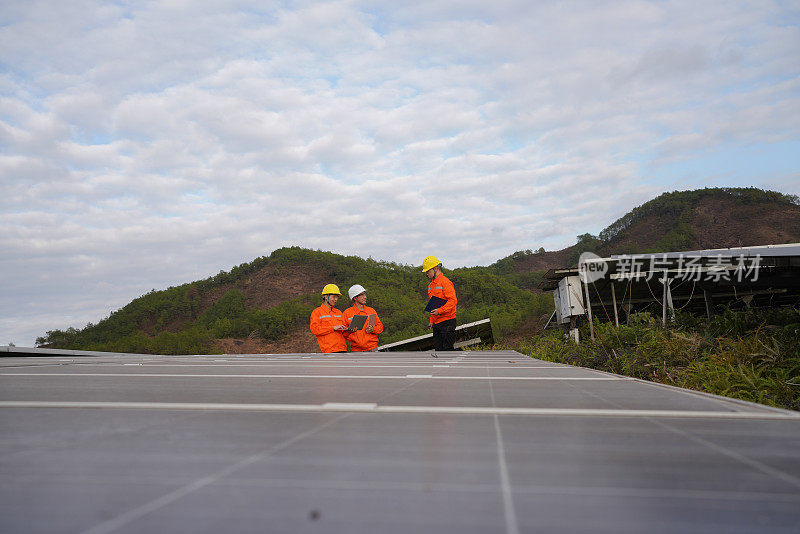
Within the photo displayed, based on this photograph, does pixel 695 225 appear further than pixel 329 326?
Yes

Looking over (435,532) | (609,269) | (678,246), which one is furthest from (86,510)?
(678,246)

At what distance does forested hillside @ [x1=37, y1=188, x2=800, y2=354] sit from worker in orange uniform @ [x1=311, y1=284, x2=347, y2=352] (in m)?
11.8

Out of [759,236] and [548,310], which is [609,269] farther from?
[759,236]

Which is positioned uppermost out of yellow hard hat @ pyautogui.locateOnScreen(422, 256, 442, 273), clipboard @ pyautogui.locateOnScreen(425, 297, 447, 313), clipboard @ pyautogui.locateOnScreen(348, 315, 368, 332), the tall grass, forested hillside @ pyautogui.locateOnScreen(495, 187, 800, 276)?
forested hillside @ pyautogui.locateOnScreen(495, 187, 800, 276)

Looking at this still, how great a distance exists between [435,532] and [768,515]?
2.05 ft

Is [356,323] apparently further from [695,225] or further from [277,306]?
[695,225]

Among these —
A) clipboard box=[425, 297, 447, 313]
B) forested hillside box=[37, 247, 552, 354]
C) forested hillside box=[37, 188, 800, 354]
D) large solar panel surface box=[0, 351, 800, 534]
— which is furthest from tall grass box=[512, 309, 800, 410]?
forested hillside box=[37, 247, 552, 354]

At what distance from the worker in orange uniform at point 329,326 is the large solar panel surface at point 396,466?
7748mm

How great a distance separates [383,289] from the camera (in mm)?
31859

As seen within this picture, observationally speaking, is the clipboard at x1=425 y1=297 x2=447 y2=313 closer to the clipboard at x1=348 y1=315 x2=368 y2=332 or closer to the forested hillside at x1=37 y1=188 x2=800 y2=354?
the clipboard at x1=348 y1=315 x2=368 y2=332

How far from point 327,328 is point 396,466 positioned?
9.03 metres

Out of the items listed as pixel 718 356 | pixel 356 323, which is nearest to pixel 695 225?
pixel 356 323

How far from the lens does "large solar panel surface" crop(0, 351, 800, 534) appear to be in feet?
2.93

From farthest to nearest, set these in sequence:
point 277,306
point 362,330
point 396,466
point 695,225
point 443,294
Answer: point 695,225 → point 277,306 → point 362,330 → point 443,294 → point 396,466
